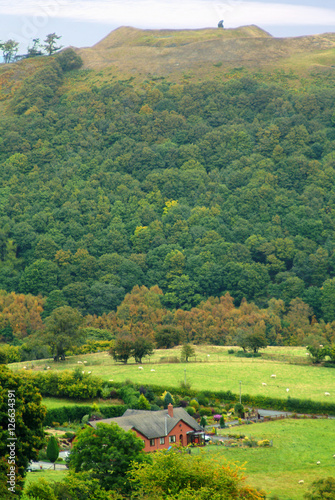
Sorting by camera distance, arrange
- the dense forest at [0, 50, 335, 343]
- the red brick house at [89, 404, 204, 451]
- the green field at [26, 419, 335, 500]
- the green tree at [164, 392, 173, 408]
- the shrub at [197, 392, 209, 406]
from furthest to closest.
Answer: the dense forest at [0, 50, 335, 343], the shrub at [197, 392, 209, 406], the green tree at [164, 392, 173, 408], the red brick house at [89, 404, 204, 451], the green field at [26, 419, 335, 500]

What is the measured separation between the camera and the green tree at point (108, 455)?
4284cm

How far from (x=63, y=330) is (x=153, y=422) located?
106 ft

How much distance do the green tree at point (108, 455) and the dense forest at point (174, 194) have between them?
73.2 m

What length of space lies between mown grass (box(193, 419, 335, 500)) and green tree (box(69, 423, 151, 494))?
5.57 meters

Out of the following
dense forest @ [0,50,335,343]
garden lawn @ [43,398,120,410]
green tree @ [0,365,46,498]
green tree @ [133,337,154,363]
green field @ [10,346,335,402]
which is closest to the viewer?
green tree @ [0,365,46,498]

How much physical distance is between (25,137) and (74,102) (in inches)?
767

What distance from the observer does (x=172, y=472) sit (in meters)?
38.3

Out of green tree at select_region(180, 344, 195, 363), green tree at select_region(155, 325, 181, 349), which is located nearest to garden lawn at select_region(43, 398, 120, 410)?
green tree at select_region(180, 344, 195, 363)

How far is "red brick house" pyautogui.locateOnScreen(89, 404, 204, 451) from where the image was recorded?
5944cm

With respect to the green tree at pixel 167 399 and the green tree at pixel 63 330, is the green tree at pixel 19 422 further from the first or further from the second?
the green tree at pixel 63 330

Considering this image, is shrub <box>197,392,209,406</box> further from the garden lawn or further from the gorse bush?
the gorse bush

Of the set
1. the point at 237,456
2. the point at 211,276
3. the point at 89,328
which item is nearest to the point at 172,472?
the point at 237,456

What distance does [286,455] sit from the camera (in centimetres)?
5794

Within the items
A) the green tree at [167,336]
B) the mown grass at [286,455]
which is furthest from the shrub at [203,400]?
the green tree at [167,336]
